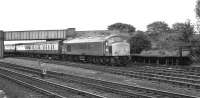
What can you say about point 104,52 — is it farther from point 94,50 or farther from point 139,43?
point 139,43

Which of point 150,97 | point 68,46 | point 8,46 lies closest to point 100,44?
point 68,46

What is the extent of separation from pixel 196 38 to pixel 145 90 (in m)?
18.6

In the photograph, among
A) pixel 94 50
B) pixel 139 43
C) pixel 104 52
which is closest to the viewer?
pixel 104 52

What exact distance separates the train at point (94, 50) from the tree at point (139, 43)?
450 cm

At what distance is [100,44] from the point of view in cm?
2392

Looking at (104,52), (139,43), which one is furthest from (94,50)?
(139,43)

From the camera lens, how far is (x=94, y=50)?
24906 millimetres

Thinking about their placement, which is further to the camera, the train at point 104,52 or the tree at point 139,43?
the tree at point 139,43

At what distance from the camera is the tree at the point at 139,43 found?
33.3 m

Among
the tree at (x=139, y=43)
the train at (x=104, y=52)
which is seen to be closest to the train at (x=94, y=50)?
the train at (x=104, y=52)

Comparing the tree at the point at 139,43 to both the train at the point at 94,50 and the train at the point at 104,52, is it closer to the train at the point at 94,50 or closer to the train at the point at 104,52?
the train at the point at 94,50

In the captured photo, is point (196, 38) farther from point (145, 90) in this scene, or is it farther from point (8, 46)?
point (8, 46)

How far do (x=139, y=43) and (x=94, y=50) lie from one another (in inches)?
450

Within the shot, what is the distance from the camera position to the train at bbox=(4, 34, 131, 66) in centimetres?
2328
